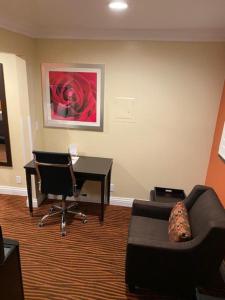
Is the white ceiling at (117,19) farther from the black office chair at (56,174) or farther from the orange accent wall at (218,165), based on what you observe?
the black office chair at (56,174)

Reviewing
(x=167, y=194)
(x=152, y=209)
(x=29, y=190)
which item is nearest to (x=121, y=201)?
(x=167, y=194)

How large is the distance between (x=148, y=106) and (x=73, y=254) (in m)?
2.12

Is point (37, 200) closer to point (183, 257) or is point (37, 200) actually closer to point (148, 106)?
point (148, 106)

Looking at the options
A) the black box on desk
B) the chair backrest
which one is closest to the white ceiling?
the chair backrest

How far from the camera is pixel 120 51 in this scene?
2.96 metres

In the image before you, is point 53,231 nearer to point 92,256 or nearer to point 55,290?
point 92,256

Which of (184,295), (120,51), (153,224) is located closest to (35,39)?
(120,51)

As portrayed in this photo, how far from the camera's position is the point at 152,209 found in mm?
2605

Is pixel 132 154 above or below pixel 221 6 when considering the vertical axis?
below

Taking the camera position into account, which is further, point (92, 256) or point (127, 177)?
point (127, 177)

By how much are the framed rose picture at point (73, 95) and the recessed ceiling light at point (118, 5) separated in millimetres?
1183

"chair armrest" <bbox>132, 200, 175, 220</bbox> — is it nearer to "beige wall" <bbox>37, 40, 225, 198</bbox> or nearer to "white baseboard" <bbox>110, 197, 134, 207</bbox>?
"beige wall" <bbox>37, 40, 225, 198</bbox>

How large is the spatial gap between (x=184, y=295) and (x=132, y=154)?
A: 1858 millimetres

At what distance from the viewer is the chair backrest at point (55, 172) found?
8.73ft
